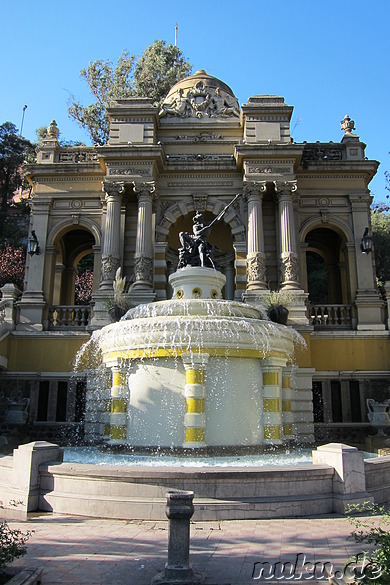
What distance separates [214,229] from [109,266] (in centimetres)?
618

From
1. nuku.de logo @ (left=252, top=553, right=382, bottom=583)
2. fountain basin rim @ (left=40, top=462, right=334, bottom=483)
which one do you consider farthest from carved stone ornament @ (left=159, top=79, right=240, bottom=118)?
nuku.de logo @ (left=252, top=553, right=382, bottom=583)

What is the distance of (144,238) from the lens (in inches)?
847

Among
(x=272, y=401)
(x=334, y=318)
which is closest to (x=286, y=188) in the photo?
(x=334, y=318)

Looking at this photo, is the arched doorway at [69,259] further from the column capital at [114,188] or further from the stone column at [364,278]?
the stone column at [364,278]

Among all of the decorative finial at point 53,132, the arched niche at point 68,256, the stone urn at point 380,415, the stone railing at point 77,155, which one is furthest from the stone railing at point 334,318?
the decorative finial at point 53,132

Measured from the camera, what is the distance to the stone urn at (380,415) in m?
17.8

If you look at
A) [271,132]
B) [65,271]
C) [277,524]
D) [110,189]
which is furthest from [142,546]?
[65,271]

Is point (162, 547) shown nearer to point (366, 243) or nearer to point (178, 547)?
point (178, 547)

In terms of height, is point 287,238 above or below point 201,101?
below

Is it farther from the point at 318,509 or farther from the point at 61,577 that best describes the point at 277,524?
the point at 61,577

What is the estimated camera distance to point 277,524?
26.0 ft

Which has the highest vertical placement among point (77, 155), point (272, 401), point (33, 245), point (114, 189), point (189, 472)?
point (77, 155)

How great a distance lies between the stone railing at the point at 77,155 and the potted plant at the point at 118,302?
7.26m

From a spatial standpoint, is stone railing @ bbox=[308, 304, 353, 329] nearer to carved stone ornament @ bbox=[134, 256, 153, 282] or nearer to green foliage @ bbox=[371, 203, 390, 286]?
carved stone ornament @ bbox=[134, 256, 153, 282]
